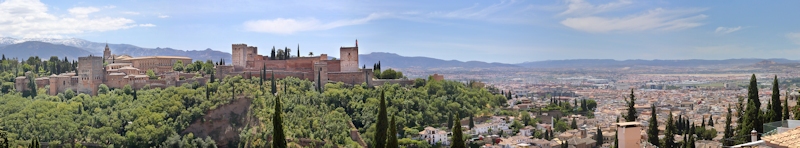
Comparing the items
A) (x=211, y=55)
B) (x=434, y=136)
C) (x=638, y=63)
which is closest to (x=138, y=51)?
(x=211, y=55)

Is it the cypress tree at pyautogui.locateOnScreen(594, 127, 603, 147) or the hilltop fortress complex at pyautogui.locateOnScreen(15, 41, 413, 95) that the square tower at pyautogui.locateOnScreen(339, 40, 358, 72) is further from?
the cypress tree at pyautogui.locateOnScreen(594, 127, 603, 147)

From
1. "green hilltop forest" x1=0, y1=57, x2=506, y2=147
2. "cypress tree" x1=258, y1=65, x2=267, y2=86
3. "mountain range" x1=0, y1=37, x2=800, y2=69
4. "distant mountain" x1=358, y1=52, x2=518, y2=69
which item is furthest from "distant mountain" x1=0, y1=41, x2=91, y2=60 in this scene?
"cypress tree" x1=258, y1=65, x2=267, y2=86

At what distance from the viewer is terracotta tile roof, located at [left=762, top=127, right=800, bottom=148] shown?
326 inches

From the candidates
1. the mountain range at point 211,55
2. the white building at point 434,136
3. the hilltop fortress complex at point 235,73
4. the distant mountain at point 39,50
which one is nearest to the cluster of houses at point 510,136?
the white building at point 434,136

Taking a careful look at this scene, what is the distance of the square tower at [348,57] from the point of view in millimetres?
37281

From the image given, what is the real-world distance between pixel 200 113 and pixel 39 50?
9298 centimetres

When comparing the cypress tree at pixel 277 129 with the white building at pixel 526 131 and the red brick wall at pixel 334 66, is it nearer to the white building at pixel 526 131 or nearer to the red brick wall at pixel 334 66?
the red brick wall at pixel 334 66

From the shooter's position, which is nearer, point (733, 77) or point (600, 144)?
point (600, 144)

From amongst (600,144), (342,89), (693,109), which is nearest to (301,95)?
(342,89)

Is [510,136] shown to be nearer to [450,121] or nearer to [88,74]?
[450,121]

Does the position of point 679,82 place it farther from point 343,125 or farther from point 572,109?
point 343,125

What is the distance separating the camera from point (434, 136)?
31.5 meters

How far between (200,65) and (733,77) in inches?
2487

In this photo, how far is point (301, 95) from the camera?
1309 inches
